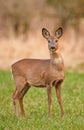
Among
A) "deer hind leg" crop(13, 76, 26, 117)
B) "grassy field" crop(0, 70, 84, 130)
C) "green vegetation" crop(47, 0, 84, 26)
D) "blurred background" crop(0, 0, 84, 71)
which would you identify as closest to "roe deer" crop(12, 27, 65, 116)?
"deer hind leg" crop(13, 76, 26, 117)

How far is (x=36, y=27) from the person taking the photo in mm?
32094

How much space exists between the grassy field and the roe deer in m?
0.43

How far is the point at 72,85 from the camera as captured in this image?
57.8 feet

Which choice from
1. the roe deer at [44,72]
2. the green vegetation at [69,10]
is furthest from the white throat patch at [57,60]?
the green vegetation at [69,10]

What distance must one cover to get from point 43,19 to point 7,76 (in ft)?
40.7

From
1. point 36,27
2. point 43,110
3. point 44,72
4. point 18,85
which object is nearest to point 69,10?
point 36,27

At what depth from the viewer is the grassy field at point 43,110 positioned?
10359mm

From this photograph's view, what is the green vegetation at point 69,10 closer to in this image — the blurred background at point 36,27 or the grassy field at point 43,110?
the blurred background at point 36,27

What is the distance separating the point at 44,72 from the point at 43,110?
120 centimetres

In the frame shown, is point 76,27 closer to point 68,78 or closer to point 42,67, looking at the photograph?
point 68,78

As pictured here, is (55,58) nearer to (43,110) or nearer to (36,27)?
(43,110)

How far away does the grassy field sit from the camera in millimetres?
10359

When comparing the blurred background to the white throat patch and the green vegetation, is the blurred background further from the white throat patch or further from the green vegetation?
the white throat patch

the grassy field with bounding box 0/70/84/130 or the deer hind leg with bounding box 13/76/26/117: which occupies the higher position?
the deer hind leg with bounding box 13/76/26/117
